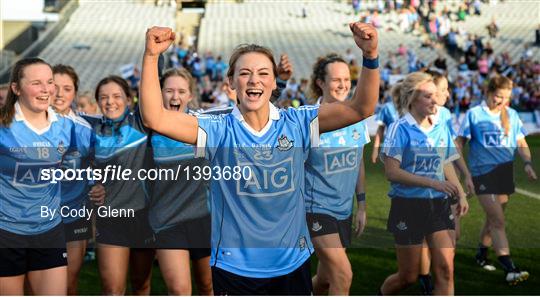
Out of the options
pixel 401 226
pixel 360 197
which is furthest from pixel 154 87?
pixel 401 226

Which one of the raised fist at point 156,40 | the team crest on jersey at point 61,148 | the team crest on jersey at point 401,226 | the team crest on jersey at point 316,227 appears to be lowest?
the team crest on jersey at point 401,226

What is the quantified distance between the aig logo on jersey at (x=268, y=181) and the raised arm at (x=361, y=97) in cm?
27

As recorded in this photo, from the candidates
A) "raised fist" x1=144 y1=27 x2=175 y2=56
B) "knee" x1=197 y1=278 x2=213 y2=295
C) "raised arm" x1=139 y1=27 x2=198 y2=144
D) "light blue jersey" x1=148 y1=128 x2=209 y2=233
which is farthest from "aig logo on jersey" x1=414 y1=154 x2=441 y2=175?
"raised fist" x1=144 y1=27 x2=175 y2=56

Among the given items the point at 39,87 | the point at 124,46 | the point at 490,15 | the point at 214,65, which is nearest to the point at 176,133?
the point at 39,87

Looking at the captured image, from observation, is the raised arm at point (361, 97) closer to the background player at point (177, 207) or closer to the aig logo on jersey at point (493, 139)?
the background player at point (177, 207)

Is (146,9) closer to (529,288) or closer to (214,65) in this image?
(214,65)

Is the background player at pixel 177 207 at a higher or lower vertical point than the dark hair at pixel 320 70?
lower

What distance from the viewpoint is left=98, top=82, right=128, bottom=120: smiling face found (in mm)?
6047

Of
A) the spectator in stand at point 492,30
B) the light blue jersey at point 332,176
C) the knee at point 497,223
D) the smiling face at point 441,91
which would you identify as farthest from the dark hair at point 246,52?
the spectator in stand at point 492,30

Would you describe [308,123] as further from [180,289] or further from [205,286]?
[205,286]

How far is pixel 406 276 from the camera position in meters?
6.52

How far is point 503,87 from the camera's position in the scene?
8.02m

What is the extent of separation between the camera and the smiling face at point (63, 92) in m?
6.62

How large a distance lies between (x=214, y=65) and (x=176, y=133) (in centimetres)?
2537
